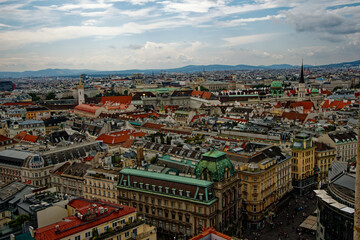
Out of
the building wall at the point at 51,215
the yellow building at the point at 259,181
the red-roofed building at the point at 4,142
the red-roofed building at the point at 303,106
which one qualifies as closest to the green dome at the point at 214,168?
the yellow building at the point at 259,181

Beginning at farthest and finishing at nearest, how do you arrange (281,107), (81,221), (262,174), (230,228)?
(281,107), (262,174), (230,228), (81,221)

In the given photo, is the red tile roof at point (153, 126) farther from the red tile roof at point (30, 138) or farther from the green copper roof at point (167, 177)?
the green copper roof at point (167, 177)

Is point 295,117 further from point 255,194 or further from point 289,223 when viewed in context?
point 255,194

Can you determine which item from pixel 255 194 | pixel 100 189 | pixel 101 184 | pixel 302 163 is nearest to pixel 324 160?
pixel 302 163

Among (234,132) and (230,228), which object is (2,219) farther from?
(234,132)

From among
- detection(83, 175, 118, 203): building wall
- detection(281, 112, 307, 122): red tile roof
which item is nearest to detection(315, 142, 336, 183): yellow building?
detection(281, 112, 307, 122): red tile roof

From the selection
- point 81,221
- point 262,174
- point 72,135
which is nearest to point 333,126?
point 262,174
